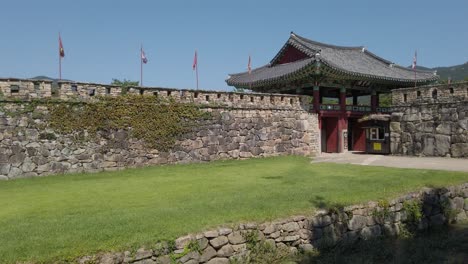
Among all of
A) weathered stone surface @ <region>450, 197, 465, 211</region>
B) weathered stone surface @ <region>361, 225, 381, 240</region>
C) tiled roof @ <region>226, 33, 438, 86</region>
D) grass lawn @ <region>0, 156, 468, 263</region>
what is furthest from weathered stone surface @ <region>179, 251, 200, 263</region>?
tiled roof @ <region>226, 33, 438, 86</region>

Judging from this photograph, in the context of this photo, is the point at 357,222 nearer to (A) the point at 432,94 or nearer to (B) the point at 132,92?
(B) the point at 132,92

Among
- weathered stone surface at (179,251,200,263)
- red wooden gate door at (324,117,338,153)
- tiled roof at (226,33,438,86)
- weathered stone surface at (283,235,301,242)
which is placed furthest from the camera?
red wooden gate door at (324,117,338,153)

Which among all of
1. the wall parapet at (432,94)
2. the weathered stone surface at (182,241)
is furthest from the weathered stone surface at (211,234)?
the wall parapet at (432,94)

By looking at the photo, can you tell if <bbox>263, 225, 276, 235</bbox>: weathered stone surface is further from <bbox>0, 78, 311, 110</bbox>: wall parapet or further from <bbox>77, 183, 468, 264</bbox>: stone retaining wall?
<bbox>0, 78, 311, 110</bbox>: wall parapet

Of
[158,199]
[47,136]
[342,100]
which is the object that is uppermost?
[342,100]

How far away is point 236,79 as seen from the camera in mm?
28438

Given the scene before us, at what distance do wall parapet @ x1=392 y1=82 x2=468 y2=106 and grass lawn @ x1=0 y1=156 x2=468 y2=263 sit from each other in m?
8.42

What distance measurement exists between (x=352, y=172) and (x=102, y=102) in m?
10.5

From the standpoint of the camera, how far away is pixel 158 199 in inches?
362

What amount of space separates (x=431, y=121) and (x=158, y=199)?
1737cm

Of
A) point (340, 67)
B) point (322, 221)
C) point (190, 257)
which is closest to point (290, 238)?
point (322, 221)

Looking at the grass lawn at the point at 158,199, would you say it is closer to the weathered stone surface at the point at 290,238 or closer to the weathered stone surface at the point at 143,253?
the weathered stone surface at the point at 143,253

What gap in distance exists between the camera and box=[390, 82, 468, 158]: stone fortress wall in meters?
19.1

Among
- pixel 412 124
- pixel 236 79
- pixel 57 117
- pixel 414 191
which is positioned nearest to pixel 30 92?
pixel 57 117
